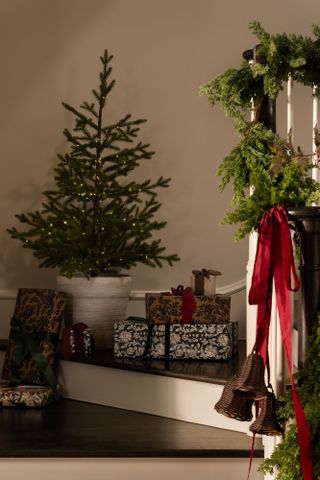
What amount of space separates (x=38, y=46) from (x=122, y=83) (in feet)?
1.69

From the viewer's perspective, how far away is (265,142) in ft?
8.21

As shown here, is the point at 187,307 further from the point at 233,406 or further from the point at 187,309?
the point at 233,406

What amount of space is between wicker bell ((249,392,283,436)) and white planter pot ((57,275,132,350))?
80.0 inches

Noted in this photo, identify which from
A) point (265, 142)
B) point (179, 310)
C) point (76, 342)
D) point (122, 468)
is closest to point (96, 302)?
point (76, 342)

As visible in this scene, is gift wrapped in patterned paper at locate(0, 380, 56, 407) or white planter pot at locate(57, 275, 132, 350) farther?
white planter pot at locate(57, 275, 132, 350)

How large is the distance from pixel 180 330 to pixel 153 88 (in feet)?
5.22

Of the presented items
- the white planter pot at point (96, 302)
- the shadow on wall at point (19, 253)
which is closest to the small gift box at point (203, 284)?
the white planter pot at point (96, 302)

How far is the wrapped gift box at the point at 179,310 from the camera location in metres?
3.97

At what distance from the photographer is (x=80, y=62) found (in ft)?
15.9

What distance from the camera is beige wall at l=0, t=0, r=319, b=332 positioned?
15.9ft

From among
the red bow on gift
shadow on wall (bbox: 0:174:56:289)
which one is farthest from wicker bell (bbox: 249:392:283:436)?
shadow on wall (bbox: 0:174:56:289)

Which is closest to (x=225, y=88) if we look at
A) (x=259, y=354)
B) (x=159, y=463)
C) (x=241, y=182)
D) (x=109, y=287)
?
(x=241, y=182)

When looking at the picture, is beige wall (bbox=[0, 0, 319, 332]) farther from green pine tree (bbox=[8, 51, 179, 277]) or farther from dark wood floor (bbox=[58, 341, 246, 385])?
dark wood floor (bbox=[58, 341, 246, 385])

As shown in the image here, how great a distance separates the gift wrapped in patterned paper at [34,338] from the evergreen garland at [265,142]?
1.78 metres
